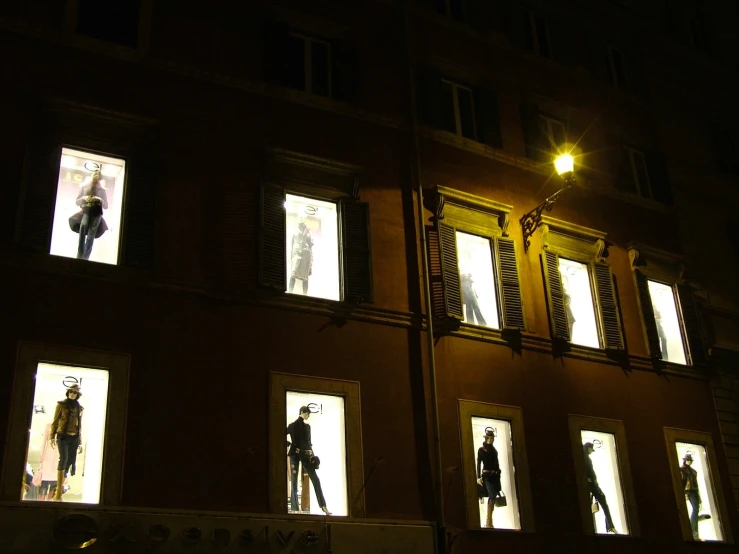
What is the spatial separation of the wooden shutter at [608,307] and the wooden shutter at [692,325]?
1.96 m

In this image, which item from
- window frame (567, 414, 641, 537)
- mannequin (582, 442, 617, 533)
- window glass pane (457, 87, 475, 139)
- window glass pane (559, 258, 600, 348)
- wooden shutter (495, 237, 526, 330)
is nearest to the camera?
window frame (567, 414, 641, 537)

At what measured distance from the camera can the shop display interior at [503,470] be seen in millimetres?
13462

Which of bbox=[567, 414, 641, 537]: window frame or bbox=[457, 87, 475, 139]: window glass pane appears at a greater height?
bbox=[457, 87, 475, 139]: window glass pane

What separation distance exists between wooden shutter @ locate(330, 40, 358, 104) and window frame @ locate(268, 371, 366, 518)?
5.33 metres

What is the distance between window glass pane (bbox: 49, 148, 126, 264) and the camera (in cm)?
1194

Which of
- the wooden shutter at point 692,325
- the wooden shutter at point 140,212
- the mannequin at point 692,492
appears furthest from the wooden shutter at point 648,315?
the wooden shutter at point 140,212

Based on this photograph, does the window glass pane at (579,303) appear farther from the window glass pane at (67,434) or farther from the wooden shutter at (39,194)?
the wooden shutter at (39,194)

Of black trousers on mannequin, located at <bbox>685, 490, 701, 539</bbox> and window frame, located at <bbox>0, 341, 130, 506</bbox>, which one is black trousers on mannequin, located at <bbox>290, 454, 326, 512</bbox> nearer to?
window frame, located at <bbox>0, 341, 130, 506</bbox>

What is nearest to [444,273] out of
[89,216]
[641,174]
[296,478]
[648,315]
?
[296,478]

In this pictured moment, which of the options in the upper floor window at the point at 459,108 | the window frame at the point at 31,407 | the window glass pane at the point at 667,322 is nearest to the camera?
the window frame at the point at 31,407

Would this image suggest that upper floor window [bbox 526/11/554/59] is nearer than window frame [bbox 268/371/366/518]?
No

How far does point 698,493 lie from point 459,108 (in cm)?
839

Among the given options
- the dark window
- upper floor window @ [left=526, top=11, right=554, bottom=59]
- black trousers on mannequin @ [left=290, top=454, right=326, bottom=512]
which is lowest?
black trousers on mannequin @ [left=290, top=454, right=326, bottom=512]

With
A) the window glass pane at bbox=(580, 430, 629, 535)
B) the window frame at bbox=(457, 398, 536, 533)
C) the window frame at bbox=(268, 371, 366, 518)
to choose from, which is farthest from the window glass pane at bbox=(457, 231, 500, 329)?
the window frame at bbox=(268, 371, 366, 518)
